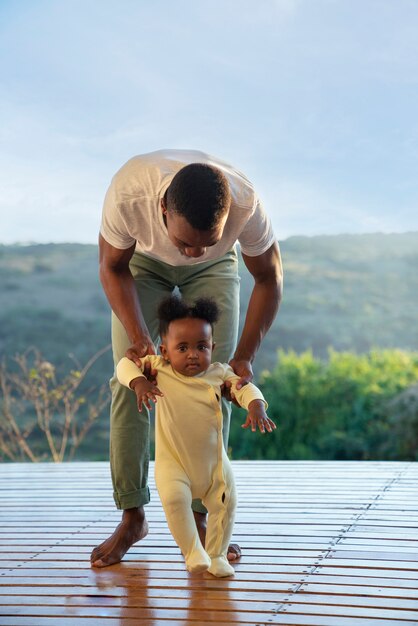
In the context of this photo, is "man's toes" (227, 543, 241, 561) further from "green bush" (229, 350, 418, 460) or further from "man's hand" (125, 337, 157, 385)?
"green bush" (229, 350, 418, 460)

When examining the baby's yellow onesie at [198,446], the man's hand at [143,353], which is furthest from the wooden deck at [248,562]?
the man's hand at [143,353]

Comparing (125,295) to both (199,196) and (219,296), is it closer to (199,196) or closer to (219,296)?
(219,296)

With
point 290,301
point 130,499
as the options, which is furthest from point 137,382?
point 290,301

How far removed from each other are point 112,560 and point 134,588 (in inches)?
11.1

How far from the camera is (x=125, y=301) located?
2787 mm

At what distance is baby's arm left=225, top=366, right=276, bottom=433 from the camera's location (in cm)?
254

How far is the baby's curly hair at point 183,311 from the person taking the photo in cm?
265

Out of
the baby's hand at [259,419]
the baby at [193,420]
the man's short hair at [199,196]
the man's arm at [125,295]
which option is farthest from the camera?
the man's arm at [125,295]

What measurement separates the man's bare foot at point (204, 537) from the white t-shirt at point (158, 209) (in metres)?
0.82

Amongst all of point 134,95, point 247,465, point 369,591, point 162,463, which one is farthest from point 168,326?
point 134,95

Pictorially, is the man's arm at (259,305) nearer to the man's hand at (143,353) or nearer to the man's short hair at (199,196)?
the man's hand at (143,353)

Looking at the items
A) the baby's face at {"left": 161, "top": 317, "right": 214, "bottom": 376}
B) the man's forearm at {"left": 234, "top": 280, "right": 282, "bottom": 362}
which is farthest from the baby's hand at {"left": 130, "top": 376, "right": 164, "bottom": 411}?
the man's forearm at {"left": 234, "top": 280, "right": 282, "bottom": 362}

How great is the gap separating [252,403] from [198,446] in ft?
0.72

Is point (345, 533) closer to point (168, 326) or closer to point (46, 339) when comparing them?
point (168, 326)
